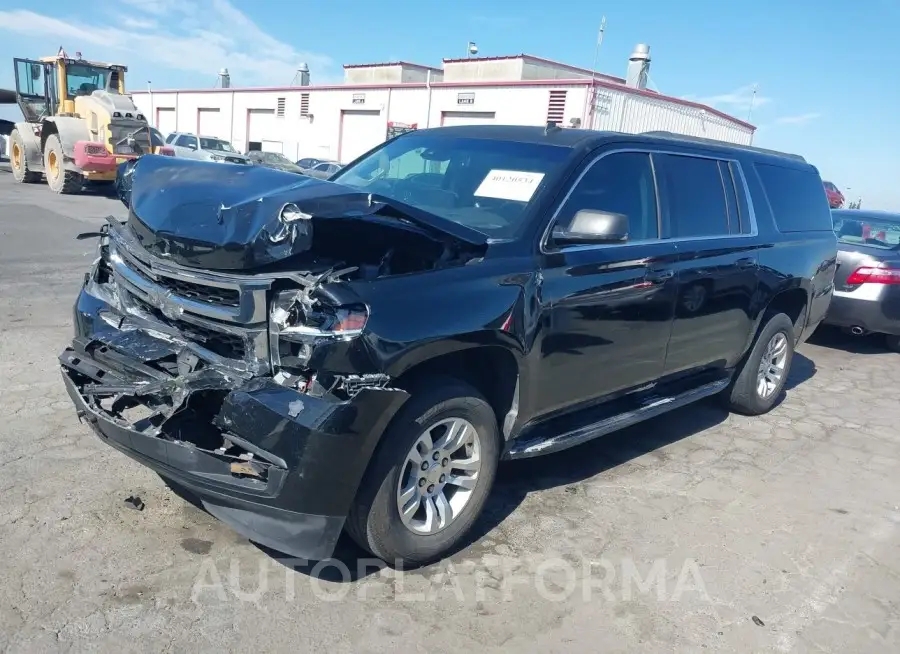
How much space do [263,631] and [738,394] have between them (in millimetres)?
4289

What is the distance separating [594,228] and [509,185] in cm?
60

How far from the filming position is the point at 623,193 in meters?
4.21

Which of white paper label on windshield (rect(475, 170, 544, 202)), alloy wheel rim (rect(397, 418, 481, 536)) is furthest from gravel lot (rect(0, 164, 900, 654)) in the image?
white paper label on windshield (rect(475, 170, 544, 202))

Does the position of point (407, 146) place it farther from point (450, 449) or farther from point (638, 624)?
point (638, 624)

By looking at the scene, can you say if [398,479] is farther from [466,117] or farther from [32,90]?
[466,117]

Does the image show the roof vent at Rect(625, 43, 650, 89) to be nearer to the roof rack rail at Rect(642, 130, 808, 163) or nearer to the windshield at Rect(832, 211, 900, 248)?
the windshield at Rect(832, 211, 900, 248)

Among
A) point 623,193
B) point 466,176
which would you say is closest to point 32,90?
point 466,176

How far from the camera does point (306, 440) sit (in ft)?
8.88

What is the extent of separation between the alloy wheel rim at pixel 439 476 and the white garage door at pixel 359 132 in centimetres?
3125

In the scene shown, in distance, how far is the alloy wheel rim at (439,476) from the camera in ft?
10.5

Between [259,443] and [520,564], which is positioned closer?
[259,443]

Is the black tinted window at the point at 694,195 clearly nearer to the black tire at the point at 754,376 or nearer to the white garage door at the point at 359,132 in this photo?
the black tire at the point at 754,376

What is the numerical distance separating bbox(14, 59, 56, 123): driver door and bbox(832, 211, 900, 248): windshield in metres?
19.8

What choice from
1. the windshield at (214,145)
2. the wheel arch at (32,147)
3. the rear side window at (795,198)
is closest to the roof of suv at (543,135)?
the rear side window at (795,198)
